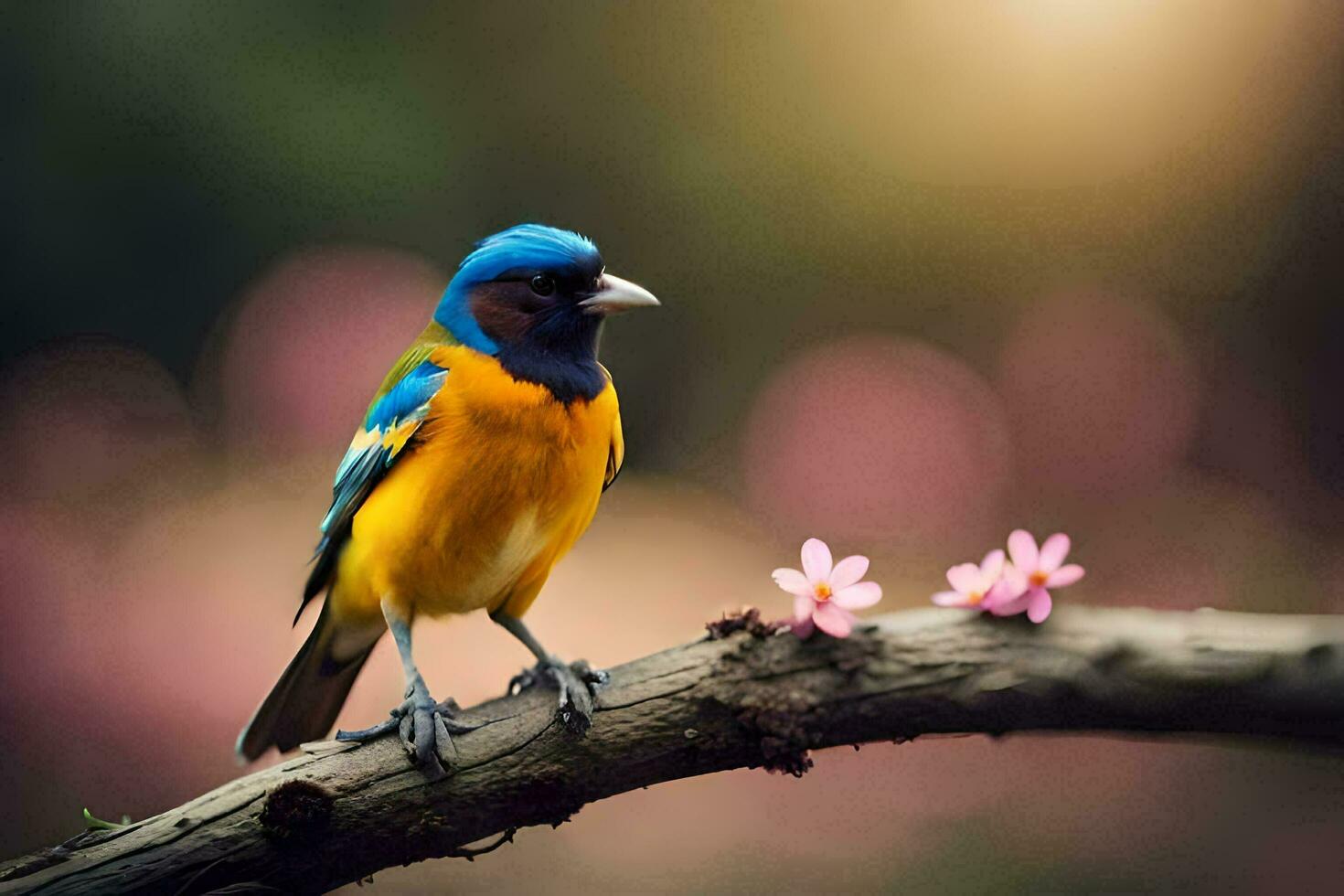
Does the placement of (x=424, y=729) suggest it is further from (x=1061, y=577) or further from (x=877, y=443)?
(x=877, y=443)

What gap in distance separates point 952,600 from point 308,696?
0.92 m

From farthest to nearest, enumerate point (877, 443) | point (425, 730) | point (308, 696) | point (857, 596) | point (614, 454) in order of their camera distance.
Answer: point (877, 443)
point (308, 696)
point (614, 454)
point (425, 730)
point (857, 596)

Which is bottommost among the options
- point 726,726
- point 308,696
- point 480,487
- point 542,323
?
point 726,726

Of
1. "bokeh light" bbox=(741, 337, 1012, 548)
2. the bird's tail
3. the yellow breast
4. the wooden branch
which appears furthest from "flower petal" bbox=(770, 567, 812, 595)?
"bokeh light" bbox=(741, 337, 1012, 548)

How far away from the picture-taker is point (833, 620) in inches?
52.6

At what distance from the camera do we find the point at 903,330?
2920mm

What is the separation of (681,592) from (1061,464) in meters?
0.87

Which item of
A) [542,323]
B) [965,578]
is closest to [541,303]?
[542,323]

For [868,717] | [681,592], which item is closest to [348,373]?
[681,592]

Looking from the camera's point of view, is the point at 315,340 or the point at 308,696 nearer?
the point at 308,696

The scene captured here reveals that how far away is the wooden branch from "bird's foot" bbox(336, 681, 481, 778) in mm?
17

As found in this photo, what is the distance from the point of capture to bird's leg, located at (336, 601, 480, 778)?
1.40m

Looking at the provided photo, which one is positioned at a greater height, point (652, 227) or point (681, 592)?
point (652, 227)

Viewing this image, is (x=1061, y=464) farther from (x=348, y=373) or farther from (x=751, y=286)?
(x=348, y=373)
